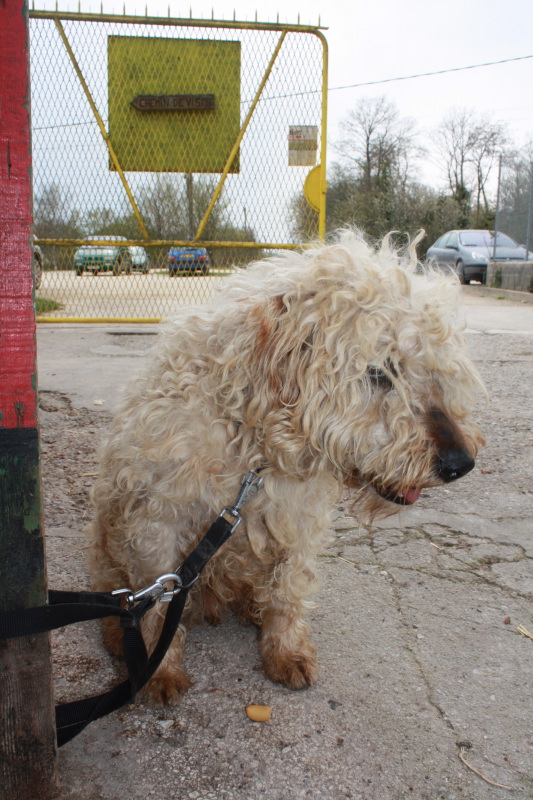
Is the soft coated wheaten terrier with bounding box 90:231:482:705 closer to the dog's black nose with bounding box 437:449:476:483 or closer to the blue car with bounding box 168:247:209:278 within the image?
the dog's black nose with bounding box 437:449:476:483

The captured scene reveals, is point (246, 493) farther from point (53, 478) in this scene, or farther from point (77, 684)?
point (53, 478)

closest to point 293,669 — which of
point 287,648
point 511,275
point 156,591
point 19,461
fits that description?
point 287,648

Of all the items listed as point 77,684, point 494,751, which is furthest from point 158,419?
point 494,751

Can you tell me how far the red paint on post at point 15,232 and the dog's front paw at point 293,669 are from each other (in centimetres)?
127

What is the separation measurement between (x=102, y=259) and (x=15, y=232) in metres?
7.03

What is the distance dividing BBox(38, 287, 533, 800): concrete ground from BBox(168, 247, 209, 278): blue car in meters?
5.24

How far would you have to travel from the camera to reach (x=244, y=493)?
190 cm

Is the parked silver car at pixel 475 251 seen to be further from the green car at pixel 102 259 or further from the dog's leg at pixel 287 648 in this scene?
the dog's leg at pixel 287 648

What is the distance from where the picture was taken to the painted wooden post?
1265 mm

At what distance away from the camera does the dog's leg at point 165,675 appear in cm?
204

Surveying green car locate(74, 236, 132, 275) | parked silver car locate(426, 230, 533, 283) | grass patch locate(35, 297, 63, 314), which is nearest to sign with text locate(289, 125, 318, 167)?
green car locate(74, 236, 132, 275)

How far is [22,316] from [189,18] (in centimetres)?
701

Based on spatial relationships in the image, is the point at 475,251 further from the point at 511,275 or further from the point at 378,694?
the point at 378,694

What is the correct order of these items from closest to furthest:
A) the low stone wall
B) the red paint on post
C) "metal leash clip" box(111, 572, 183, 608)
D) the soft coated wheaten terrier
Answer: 1. the red paint on post
2. "metal leash clip" box(111, 572, 183, 608)
3. the soft coated wheaten terrier
4. the low stone wall
